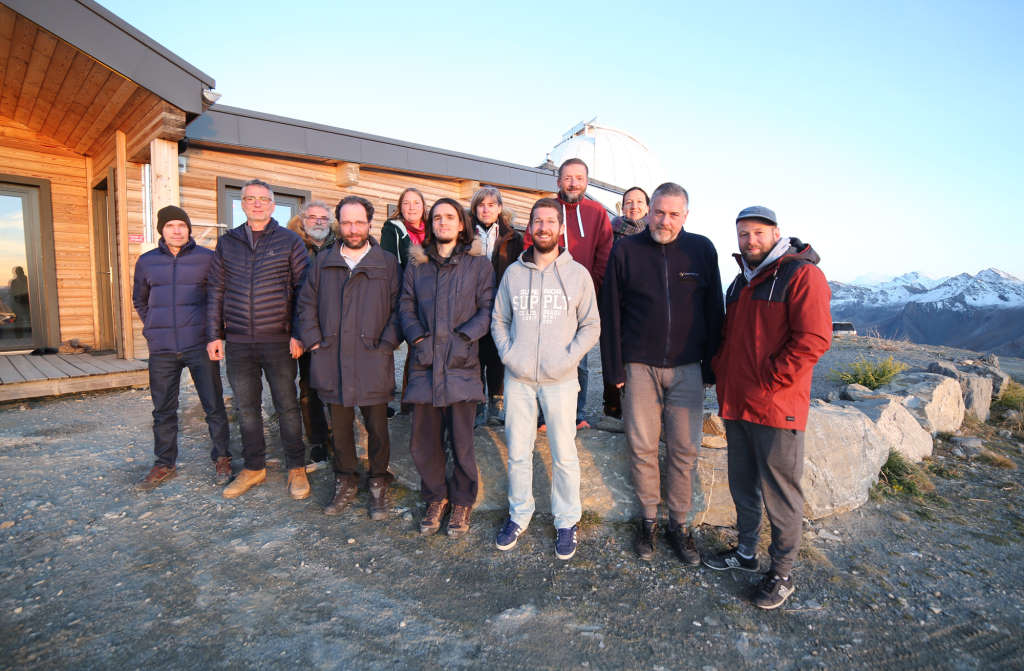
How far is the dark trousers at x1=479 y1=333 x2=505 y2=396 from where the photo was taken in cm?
382

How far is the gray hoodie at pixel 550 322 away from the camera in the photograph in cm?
295

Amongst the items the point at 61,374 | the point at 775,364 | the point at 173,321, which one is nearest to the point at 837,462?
the point at 775,364

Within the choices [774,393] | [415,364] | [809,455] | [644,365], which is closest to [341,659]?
[415,364]

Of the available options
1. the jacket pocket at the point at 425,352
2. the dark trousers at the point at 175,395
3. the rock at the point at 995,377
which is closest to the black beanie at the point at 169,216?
the dark trousers at the point at 175,395

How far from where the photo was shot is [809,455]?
11.6ft

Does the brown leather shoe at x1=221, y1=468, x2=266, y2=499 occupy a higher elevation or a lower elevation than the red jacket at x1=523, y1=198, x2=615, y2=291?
lower

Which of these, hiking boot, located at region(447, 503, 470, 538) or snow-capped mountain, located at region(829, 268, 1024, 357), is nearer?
hiking boot, located at region(447, 503, 470, 538)

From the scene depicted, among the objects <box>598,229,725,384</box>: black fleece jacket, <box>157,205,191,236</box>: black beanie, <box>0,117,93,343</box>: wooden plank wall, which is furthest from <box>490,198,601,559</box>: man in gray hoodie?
<box>0,117,93,343</box>: wooden plank wall

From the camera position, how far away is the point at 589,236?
12.2 ft

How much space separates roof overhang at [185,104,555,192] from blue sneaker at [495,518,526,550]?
662 centimetres

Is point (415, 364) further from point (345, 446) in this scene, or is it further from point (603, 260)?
point (603, 260)

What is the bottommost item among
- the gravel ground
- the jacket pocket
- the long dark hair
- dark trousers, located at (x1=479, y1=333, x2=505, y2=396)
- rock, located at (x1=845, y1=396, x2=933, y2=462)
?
the gravel ground

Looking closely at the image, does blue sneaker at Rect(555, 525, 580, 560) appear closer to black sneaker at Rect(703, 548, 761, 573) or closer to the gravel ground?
the gravel ground

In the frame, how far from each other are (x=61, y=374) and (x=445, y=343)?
5.93 metres
